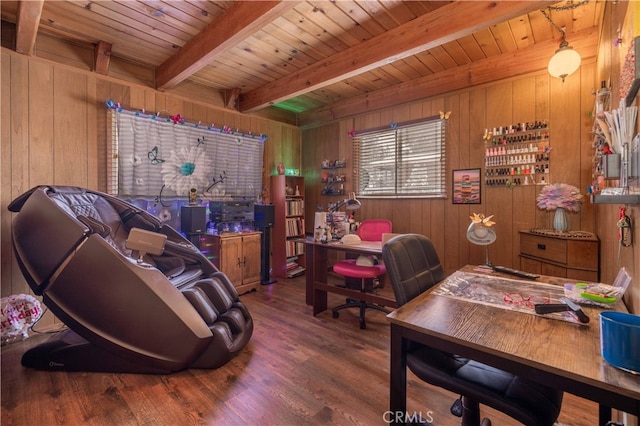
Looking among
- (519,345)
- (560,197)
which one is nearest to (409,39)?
(560,197)

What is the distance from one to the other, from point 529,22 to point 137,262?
3.78 metres

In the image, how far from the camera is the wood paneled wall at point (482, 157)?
8.78 feet

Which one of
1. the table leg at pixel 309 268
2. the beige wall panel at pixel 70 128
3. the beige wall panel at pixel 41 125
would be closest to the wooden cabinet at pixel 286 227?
the table leg at pixel 309 268

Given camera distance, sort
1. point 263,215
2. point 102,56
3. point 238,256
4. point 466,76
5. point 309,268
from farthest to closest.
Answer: point 263,215, point 238,256, point 466,76, point 309,268, point 102,56

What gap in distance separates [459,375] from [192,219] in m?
3.07

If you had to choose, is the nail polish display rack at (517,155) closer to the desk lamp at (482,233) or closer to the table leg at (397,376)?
the desk lamp at (482,233)

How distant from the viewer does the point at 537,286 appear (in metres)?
A: 1.43

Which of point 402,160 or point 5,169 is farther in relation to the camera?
point 402,160

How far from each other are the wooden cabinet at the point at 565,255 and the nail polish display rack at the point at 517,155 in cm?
67

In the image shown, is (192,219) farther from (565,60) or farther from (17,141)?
(565,60)

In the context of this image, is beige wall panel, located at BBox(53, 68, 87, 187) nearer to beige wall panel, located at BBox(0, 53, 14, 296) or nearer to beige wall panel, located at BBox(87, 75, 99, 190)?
beige wall panel, located at BBox(87, 75, 99, 190)

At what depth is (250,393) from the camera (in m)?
1.78

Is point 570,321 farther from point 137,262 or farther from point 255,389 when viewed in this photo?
point 137,262

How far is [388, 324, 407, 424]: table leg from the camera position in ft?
3.44
